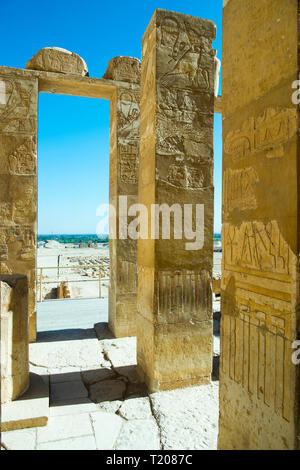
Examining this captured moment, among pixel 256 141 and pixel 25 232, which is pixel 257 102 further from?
pixel 25 232

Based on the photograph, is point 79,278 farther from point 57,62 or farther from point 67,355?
point 57,62

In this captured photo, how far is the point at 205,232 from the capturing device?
3375mm

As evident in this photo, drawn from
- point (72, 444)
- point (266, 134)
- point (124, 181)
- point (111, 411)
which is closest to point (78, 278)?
→ point (124, 181)

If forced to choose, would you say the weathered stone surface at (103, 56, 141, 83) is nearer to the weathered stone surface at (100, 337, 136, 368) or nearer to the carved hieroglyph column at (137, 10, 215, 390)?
the carved hieroglyph column at (137, 10, 215, 390)

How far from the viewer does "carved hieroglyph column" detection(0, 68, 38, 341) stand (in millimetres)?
4840

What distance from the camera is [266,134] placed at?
1.41 metres

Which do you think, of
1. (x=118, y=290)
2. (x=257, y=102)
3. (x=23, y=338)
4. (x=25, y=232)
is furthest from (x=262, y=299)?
(x=25, y=232)

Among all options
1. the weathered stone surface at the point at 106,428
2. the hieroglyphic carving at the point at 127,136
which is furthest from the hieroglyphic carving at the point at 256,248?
the hieroglyphic carving at the point at 127,136

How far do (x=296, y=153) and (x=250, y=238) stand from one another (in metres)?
0.47

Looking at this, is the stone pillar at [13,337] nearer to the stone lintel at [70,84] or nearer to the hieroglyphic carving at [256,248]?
the hieroglyphic carving at [256,248]

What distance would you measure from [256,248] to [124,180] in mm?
3879

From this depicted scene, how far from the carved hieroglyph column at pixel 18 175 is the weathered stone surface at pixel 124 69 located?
4.42 ft

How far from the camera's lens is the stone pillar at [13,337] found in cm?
275

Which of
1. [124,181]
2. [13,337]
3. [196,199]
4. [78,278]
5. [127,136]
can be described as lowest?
[78,278]
